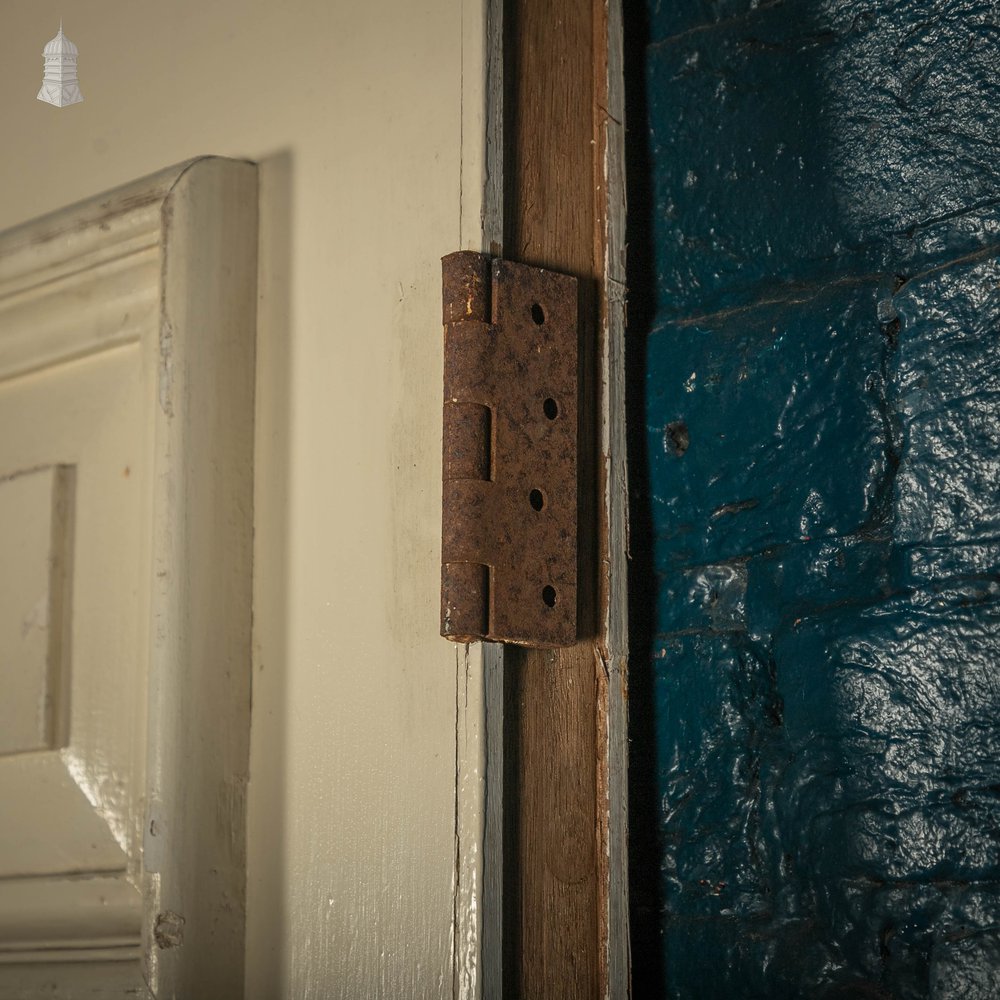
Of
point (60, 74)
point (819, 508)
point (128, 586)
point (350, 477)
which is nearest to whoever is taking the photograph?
point (819, 508)

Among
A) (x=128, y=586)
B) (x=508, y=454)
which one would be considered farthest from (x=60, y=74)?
(x=508, y=454)

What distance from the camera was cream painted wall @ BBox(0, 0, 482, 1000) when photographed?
1046mm

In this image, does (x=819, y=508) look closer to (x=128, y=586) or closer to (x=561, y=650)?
(x=561, y=650)

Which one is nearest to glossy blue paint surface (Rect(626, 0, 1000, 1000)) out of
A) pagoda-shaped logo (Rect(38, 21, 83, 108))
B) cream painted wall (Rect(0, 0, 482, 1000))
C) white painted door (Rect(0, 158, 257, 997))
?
cream painted wall (Rect(0, 0, 482, 1000))

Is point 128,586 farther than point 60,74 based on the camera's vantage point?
No

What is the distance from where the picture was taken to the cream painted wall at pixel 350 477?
1.05 m

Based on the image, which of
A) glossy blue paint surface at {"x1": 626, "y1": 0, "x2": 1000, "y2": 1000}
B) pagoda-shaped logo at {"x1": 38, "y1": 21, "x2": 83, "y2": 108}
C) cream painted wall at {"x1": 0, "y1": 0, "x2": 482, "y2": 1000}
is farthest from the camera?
pagoda-shaped logo at {"x1": 38, "y1": 21, "x2": 83, "y2": 108}

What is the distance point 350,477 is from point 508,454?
0.19 meters

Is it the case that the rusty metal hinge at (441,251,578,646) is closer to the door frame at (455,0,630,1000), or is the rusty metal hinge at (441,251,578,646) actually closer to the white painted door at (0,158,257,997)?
the door frame at (455,0,630,1000)

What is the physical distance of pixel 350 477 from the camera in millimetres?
1145

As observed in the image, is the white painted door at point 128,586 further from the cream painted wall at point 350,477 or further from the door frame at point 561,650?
the door frame at point 561,650

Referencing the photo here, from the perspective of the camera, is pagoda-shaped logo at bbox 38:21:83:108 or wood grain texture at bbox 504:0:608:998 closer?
wood grain texture at bbox 504:0:608:998

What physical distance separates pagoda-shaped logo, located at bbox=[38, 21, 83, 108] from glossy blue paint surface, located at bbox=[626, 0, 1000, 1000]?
0.71 metres

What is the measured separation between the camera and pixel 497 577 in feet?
3.25
